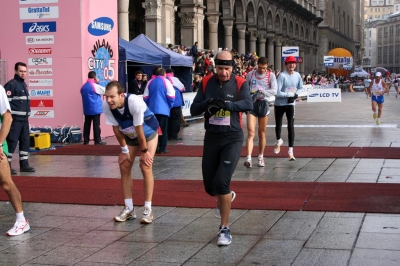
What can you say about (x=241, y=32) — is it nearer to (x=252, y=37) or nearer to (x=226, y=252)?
(x=252, y=37)

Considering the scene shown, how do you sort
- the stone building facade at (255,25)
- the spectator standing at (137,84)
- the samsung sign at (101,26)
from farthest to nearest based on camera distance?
the stone building facade at (255,25)
the spectator standing at (137,84)
the samsung sign at (101,26)

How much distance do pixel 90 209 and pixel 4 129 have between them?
1.74 m

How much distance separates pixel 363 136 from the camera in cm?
1706

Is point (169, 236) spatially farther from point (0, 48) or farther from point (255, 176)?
point (0, 48)

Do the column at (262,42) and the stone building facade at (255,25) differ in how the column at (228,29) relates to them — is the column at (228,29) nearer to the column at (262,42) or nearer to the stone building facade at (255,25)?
the stone building facade at (255,25)

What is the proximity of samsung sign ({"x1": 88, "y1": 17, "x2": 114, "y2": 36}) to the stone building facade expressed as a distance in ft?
39.8

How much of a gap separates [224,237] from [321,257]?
0.95 m

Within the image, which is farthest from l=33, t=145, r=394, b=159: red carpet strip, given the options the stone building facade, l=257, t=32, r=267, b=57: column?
l=257, t=32, r=267, b=57: column

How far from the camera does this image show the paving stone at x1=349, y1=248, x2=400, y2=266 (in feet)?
19.1

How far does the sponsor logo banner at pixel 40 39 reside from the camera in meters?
16.3

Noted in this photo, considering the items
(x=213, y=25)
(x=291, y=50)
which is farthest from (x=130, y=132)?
(x=291, y=50)

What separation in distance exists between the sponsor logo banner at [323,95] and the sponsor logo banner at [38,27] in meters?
25.9

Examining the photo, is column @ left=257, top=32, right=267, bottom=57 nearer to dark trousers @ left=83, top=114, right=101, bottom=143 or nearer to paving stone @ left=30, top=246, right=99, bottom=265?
dark trousers @ left=83, top=114, right=101, bottom=143

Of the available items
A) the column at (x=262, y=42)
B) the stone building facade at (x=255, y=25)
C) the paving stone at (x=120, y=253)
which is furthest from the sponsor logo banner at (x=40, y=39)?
the column at (x=262, y=42)
